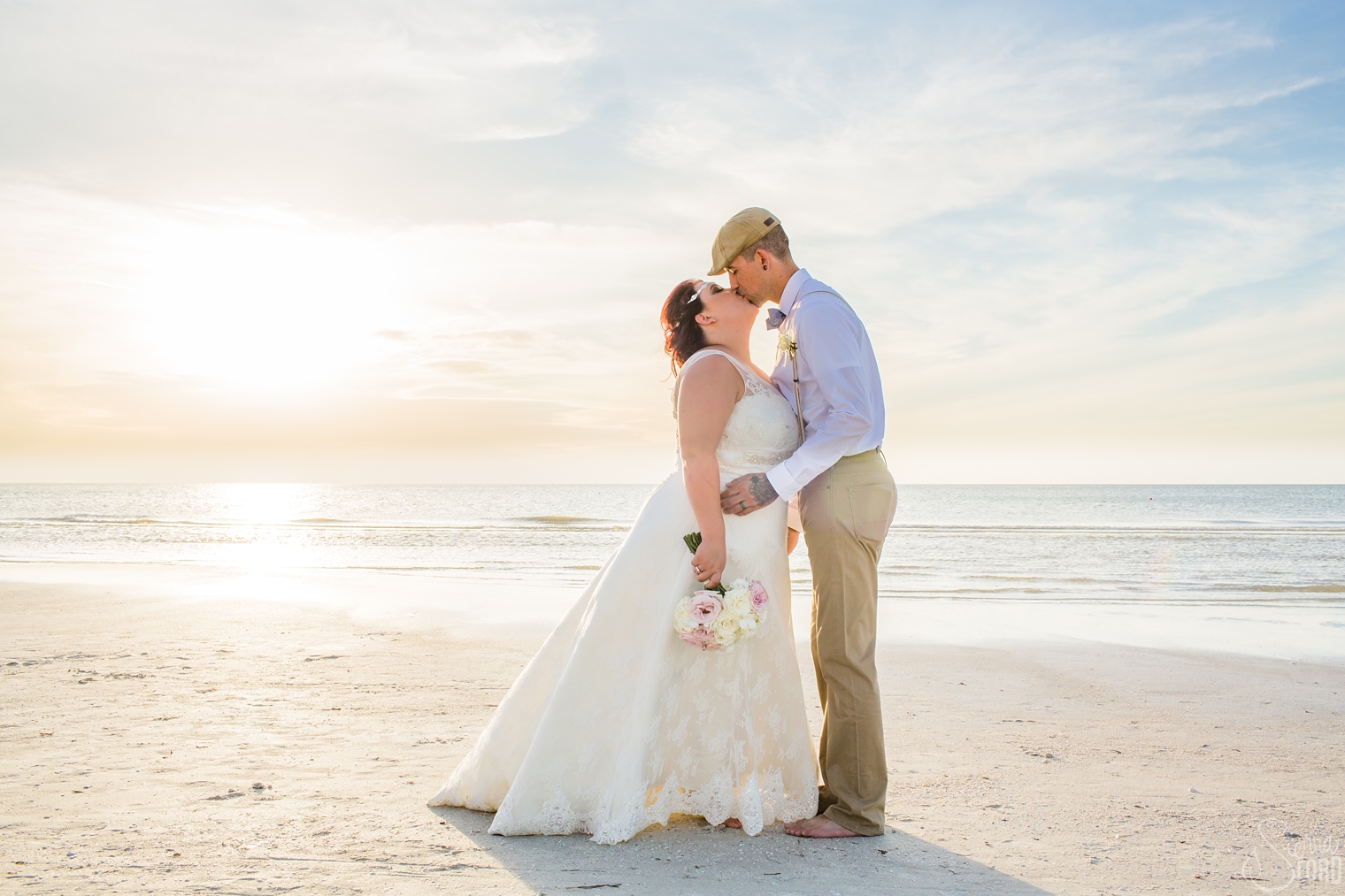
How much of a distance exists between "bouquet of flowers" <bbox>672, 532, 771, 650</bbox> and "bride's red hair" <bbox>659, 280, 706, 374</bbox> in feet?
3.04

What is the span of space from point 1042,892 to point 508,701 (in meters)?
2.01

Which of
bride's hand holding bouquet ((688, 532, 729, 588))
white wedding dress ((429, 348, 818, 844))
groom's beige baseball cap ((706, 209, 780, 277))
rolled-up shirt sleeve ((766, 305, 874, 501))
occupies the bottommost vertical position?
white wedding dress ((429, 348, 818, 844))

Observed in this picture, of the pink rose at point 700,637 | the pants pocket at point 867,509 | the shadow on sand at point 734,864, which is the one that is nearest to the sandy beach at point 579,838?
the shadow on sand at point 734,864

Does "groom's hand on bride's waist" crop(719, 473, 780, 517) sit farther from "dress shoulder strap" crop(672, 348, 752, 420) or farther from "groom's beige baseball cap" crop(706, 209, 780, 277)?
"groom's beige baseball cap" crop(706, 209, 780, 277)

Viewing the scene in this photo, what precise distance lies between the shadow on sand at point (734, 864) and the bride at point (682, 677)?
0.08 m

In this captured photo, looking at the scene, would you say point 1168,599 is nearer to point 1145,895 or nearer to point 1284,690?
point 1284,690

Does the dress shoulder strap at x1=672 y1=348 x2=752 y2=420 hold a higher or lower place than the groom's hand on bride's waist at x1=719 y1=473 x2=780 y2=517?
higher

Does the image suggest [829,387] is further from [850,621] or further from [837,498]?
[850,621]

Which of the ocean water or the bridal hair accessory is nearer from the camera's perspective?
the bridal hair accessory

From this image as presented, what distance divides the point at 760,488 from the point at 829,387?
45 cm

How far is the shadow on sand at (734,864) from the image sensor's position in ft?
8.71

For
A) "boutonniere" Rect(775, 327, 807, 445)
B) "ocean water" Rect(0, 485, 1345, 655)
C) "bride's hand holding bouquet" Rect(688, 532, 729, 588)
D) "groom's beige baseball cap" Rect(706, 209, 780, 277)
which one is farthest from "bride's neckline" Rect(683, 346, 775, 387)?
"ocean water" Rect(0, 485, 1345, 655)

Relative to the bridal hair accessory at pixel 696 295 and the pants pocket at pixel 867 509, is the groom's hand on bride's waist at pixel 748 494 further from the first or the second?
the bridal hair accessory at pixel 696 295

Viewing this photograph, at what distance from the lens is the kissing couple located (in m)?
3.01
